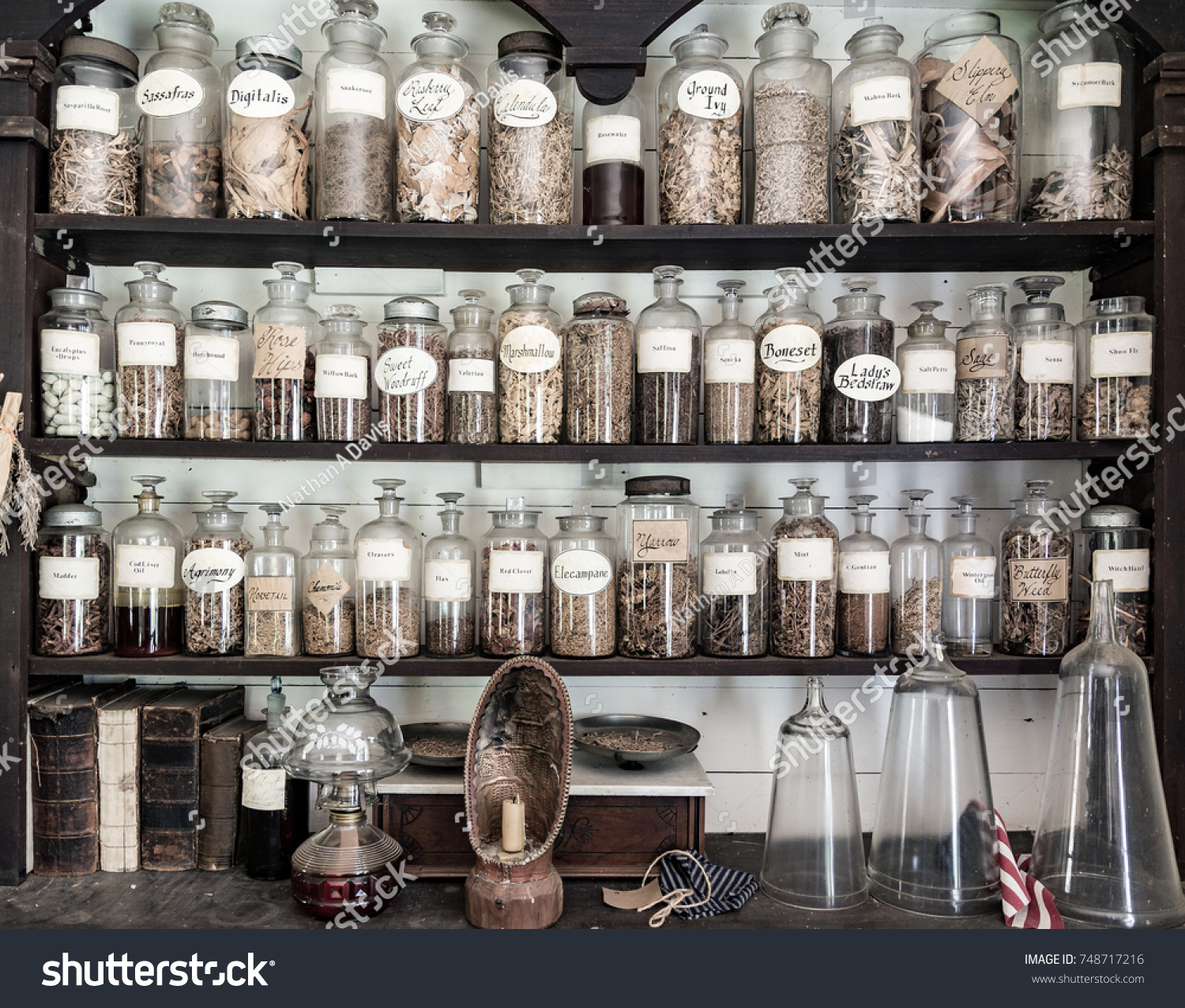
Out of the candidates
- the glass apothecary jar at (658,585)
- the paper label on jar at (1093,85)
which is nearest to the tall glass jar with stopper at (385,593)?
the glass apothecary jar at (658,585)

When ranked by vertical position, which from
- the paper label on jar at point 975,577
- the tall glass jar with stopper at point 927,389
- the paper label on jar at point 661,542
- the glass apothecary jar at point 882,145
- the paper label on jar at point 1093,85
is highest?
the paper label on jar at point 1093,85

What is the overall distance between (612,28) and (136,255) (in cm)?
97

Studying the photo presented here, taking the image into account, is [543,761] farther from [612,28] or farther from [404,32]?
[404,32]

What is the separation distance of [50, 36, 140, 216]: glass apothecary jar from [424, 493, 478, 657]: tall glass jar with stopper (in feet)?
2.53

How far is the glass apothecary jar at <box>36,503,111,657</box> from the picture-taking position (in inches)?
56.3

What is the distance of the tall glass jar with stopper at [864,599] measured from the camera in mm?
1453

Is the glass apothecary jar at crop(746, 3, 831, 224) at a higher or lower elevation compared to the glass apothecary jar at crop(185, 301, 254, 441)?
higher

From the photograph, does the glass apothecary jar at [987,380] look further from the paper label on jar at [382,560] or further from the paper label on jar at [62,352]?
the paper label on jar at [62,352]

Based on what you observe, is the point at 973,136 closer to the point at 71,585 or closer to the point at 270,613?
the point at 270,613

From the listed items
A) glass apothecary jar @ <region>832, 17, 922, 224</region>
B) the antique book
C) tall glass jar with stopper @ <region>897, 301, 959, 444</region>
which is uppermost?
glass apothecary jar @ <region>832, 17, 922, 224</region>

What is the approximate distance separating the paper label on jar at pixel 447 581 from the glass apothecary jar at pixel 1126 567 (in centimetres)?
107

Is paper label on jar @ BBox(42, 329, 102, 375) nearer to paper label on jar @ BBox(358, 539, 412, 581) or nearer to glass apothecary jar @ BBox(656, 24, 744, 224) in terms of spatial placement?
paper label on jar @ BBox(358, 539, 412, 581)

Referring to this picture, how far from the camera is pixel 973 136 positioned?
→ 1435mm

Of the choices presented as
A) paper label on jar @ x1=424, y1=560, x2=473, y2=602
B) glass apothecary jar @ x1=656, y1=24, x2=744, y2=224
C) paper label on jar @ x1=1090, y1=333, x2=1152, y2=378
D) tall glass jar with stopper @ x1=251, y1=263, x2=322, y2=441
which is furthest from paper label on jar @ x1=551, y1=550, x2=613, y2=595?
paper label on jar @ x1=1090, y1=333, x2=1152, y2=378
